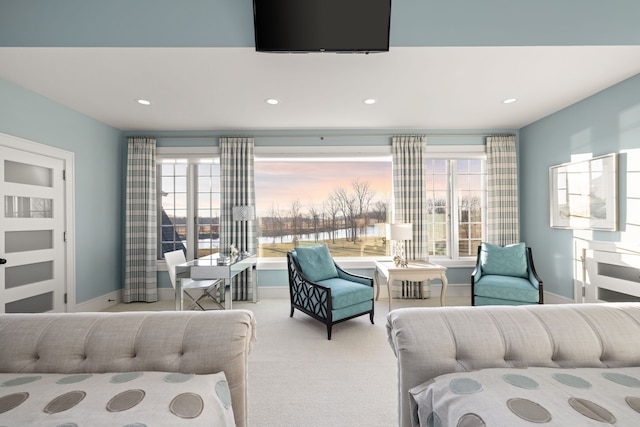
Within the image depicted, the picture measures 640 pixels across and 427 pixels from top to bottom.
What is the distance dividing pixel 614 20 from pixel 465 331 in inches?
119

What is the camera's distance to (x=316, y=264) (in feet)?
12.6

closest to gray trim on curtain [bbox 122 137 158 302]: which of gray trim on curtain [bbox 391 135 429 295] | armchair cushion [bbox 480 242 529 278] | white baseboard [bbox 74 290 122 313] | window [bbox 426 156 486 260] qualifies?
white baseboard [bbox 74 290 122 313]

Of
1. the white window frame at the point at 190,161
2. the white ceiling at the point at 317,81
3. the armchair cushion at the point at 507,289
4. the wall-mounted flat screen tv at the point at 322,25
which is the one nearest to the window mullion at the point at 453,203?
the white ceiling at the point at 317,81

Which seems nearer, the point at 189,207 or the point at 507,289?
the point at 507,289

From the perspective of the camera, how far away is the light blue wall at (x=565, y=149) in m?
3.17

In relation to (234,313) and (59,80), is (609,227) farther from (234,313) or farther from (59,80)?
(59,80)

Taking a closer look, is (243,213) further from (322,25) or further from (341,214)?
(322,25)

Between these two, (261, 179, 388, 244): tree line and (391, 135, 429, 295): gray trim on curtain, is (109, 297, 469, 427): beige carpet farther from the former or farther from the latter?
(261, 179, 388, 244): tree line

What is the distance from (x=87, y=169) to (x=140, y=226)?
108 cm

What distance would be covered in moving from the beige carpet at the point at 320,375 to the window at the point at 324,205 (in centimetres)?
164

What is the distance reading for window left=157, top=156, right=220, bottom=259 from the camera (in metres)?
4.93

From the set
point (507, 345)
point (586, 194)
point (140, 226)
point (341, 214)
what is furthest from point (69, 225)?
point (586, 194)

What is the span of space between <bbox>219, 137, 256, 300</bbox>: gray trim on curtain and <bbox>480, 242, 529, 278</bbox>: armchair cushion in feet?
11.2

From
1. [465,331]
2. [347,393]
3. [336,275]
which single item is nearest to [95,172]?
[336,275]
